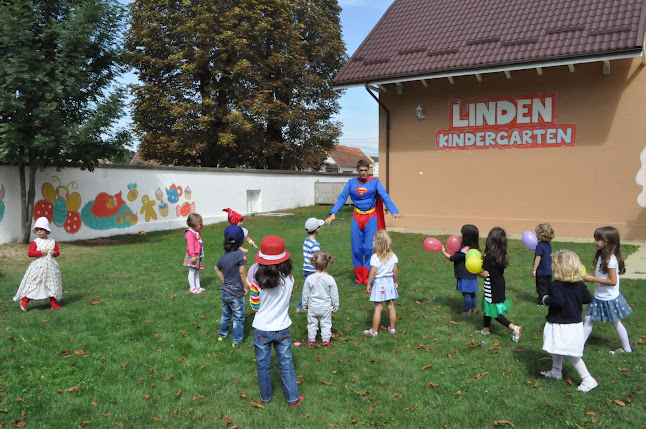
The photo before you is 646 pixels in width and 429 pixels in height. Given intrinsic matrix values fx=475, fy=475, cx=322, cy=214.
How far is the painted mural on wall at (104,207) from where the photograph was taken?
44.8ft

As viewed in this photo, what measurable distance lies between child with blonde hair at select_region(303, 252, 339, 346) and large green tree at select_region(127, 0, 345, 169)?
67.0ft

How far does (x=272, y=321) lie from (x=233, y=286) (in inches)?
63.2

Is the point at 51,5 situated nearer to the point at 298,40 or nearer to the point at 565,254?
the point at 565,254

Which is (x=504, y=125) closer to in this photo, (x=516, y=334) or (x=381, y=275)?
(x=516, y=334)

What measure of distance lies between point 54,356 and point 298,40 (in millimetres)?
25318

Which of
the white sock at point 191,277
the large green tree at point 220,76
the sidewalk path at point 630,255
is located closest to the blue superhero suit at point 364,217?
the white sock at point 191,277

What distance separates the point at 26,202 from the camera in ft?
42.1

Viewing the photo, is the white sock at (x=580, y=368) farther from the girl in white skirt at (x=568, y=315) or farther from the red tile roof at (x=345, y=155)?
the red tile roof at (x=345, y=155)

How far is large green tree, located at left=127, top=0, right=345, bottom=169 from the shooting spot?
80.9ft

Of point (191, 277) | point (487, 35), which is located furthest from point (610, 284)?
point (487, 35)

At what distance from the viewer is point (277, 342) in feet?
13.7

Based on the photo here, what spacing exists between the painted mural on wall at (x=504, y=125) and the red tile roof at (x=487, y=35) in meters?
1.52

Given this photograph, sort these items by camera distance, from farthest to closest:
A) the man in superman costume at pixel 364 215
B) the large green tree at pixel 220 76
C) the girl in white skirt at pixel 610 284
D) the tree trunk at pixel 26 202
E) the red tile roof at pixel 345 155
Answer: the red tile roof at pixel 345 155 → the large green tree at pixel 220 76 → the tree trunk at pixel 26 202 → the man in superman costume at pixel 364 215 → the girl in white skirt at pixel 610 284

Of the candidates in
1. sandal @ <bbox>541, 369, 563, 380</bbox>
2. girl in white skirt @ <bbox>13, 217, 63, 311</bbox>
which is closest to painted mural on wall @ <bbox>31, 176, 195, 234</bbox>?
girl in white skirt @ <bbox>13, 217, 63, 311</bbox>
